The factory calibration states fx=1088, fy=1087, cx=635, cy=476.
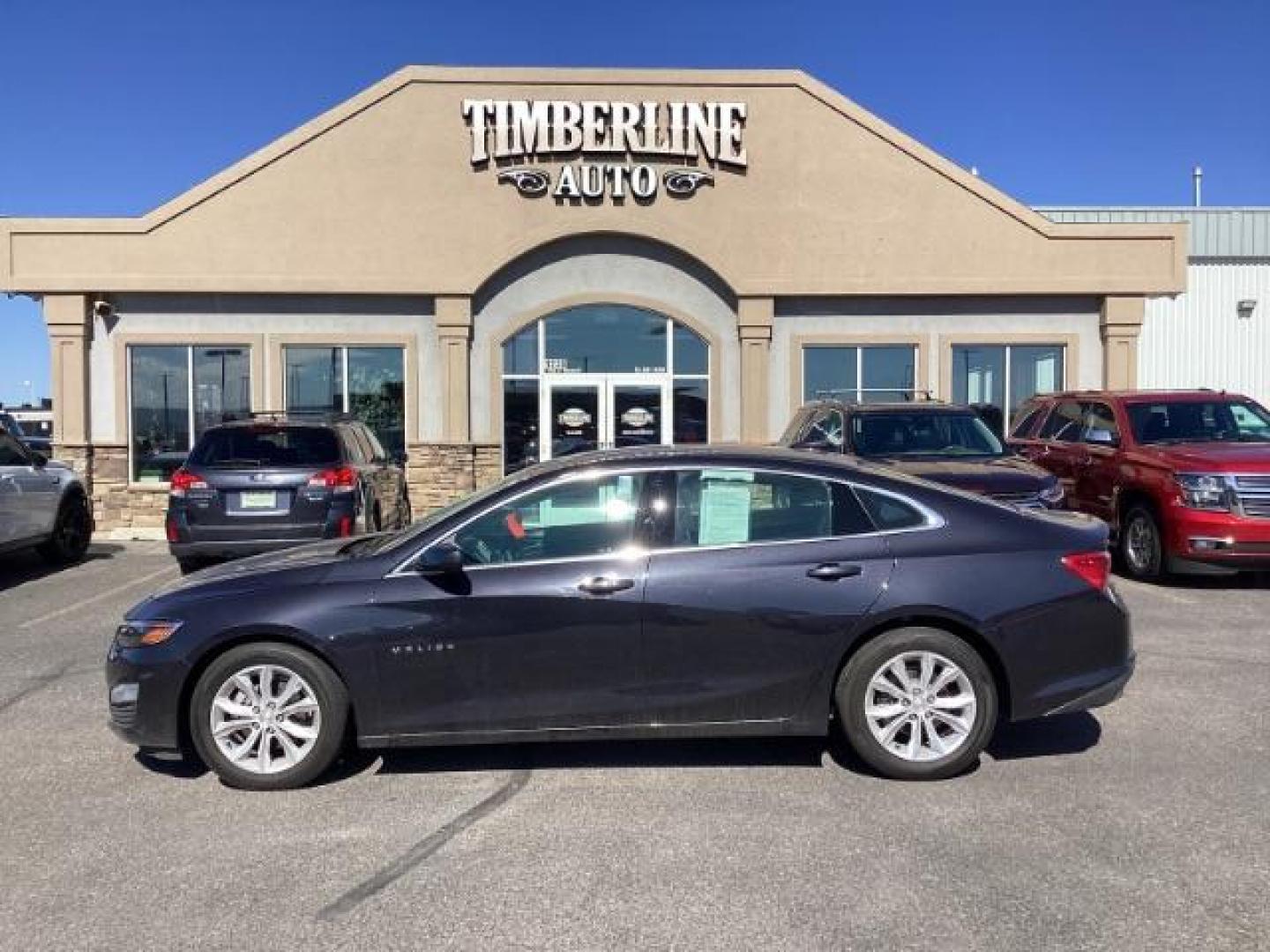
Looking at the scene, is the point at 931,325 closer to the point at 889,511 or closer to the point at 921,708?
the point at 889,511

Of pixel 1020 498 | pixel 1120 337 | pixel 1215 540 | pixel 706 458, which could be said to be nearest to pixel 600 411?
pixel 1120 337

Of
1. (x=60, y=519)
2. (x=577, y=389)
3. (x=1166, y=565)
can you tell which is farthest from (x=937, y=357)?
(x=60, y=519)

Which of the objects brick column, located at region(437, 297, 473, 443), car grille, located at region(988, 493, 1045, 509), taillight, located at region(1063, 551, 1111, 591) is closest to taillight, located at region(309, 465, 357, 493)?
brick column, located at region(437, 297, 473, 443)

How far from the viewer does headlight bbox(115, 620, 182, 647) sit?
484cm

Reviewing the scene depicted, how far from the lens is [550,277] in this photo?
16.0 meters

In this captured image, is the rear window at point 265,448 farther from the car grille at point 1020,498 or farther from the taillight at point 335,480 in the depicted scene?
the car grille at point 1020,498

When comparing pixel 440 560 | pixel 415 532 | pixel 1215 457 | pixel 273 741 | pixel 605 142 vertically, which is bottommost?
pixel 273 741

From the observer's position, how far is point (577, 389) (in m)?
16.2

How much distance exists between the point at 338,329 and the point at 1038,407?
9.64 metres

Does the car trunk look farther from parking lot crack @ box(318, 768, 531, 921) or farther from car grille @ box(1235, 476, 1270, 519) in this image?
car grille @ box(1235, 476, 1270, 519)

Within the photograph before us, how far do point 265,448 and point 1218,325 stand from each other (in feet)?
71.5

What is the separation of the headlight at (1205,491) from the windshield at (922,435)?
1602 millimetres

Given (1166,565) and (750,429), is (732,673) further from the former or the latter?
(750,429)

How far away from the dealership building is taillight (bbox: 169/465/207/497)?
19.3 feet
